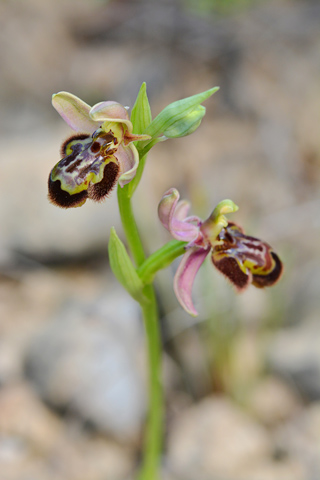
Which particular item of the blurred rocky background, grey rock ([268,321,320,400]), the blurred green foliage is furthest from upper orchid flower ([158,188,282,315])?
the blurred green foliage

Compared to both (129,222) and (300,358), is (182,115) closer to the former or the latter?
(129,222)

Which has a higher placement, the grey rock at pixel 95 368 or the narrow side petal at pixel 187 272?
the grey rock at pixel 95 368

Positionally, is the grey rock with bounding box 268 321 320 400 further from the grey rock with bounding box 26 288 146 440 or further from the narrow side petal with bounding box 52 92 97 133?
the narrow side petal with bounding box 52 92 97 133

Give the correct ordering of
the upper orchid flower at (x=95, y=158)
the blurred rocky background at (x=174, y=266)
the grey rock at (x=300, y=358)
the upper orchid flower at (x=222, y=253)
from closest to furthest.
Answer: the upper orchid flower at (x=95, y=158) < the upper orchid flower at (x=222, y=253) < the blurred rocky background at (x=174, y=266) < the grey rock at (x=300, y=358)

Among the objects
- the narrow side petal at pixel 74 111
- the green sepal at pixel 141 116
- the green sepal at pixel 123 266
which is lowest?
the green sepal at pixel 123 266

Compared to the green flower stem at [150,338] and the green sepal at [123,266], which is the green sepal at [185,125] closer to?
the green flower stem at [150,338]

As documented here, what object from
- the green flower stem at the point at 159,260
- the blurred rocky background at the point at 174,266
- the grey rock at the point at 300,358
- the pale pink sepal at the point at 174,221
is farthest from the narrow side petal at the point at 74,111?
the grey rock at the point at 300,358
